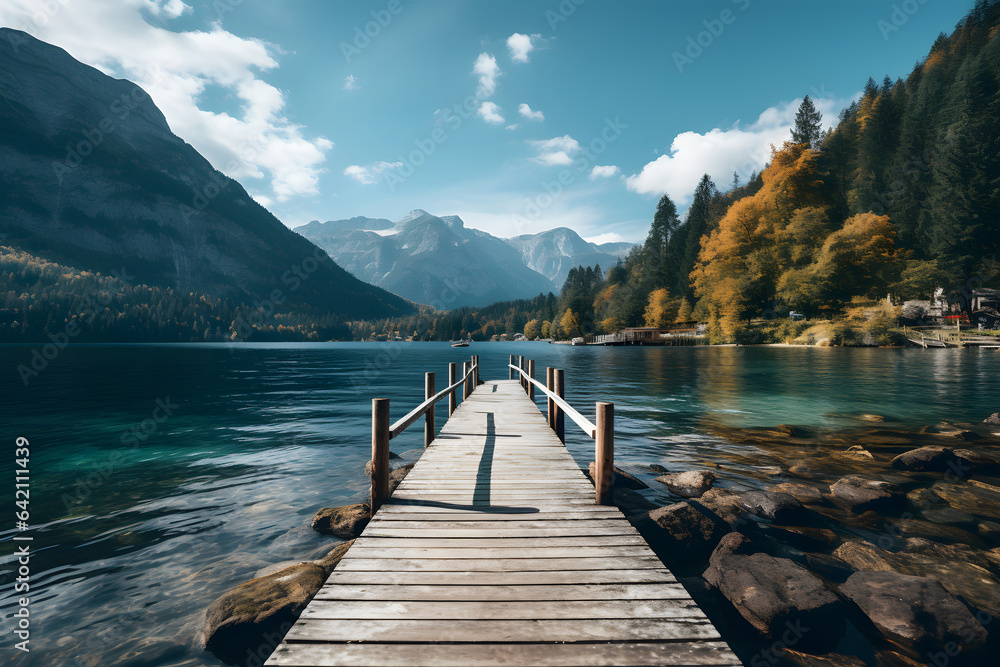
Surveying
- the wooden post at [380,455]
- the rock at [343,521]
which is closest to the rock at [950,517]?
the wooden post at [380,455]

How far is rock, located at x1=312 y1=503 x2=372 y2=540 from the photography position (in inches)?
306

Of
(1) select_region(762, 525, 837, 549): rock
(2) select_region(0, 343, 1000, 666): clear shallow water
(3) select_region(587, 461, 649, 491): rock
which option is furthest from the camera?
(3) select_region(587, 461, 649, 491): rock

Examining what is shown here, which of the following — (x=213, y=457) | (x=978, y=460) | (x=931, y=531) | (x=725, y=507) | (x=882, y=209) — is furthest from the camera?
(x=882, y=209)

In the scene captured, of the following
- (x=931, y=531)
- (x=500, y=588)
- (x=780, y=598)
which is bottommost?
(x=931, y=531)

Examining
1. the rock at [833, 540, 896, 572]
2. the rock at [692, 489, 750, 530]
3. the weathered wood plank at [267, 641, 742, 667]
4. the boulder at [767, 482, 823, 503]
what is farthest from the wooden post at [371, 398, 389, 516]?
the boulder at [767, 482, 823, 503]

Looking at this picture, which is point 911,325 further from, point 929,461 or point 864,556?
point 864,556

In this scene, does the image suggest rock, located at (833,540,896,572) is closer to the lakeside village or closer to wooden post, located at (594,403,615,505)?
wooden post, located at (594,403,615,505)

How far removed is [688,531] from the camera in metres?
6.92

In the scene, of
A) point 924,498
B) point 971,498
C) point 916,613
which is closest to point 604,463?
point 916,613

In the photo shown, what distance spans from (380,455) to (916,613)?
684cm

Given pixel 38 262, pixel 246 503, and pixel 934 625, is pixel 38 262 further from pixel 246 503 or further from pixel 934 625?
pixel 934 625

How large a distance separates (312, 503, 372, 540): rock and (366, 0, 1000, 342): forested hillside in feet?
186

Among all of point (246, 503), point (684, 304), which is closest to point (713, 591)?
point (246, 503)

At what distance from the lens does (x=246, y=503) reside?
31.3ft
